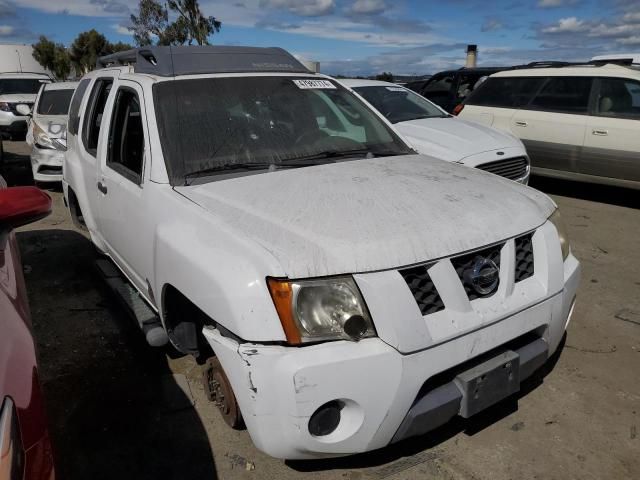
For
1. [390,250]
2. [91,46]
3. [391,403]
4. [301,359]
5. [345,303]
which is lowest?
[391,403]

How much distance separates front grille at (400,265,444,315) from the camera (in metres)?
2.02

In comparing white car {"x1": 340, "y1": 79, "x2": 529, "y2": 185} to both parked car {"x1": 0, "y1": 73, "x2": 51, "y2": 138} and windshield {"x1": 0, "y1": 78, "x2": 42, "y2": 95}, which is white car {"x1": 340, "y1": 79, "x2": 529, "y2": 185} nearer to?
parked car {"x1": 0, "y1": 73, "x2": 51, "y2": 138}

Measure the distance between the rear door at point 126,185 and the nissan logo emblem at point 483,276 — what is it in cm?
160

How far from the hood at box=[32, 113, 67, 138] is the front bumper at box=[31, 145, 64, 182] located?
0.88ft

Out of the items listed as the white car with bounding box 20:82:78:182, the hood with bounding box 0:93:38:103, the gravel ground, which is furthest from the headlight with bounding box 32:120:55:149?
the hood with bounding box 0:93:38:103

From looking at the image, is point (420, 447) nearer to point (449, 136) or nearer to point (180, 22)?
point (449, 136)

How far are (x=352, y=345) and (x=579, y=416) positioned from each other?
156 centimetres

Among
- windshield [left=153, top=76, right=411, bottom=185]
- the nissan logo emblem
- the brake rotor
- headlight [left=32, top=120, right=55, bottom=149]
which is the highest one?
windshield [left=153, top=76, right=411, bottom=185]

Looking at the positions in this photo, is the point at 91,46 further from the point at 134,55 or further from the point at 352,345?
the point at 352,345

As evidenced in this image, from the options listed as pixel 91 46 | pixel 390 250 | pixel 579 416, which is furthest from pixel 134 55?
pixel 91 46

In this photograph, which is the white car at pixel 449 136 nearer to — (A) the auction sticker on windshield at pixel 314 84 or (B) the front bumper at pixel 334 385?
(A) the auction sticker on windshield at pixel 314 84

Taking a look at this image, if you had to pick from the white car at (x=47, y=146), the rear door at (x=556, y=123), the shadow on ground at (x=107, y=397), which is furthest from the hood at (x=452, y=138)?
the white car at (x=47, y=146)

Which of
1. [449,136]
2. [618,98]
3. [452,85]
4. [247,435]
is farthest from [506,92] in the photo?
[247,435]

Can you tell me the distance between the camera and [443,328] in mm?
2016
